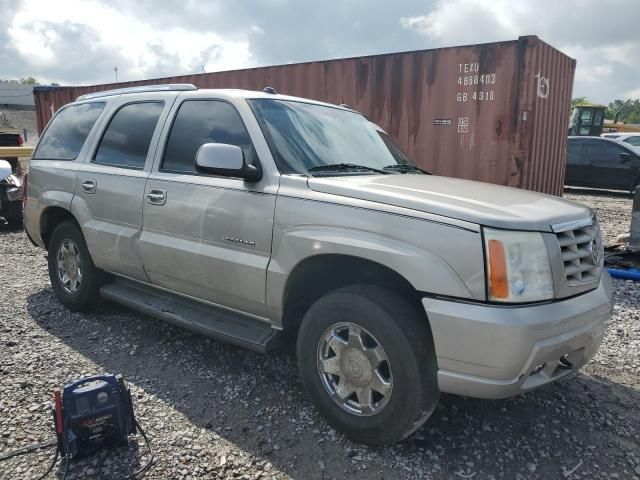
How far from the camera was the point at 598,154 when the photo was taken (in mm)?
13672

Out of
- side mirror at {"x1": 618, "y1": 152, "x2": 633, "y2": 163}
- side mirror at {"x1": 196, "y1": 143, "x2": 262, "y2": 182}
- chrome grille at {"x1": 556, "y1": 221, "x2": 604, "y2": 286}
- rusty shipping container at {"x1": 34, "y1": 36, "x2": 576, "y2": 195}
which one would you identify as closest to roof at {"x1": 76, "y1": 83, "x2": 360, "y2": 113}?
side mirror at {"x1": 196, "y1": 143, "x2": 262, "y2": 182}

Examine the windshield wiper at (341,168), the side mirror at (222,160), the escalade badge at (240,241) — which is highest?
the side mirror at (222,160)

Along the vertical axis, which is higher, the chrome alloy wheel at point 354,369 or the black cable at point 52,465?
the chrome alloy wheel at point 354,369

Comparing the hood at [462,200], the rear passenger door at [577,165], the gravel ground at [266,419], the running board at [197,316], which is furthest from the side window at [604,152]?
the running board at [197,316]

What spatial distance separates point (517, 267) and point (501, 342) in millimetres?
336

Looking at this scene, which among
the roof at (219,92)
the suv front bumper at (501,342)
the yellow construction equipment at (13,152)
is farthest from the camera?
the yellow construction equipment at (13,152)

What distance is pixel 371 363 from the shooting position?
259 centimetres

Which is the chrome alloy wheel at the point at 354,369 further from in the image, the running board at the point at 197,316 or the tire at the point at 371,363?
the running board at the point at 197,316

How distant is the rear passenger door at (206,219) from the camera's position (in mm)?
3037

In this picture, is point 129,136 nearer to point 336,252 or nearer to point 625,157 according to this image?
point 336,252

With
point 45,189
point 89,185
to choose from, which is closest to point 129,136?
point 89,185

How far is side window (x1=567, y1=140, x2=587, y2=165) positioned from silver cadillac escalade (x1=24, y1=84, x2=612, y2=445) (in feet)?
38.8

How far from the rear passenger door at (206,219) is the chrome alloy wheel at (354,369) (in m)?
0.55

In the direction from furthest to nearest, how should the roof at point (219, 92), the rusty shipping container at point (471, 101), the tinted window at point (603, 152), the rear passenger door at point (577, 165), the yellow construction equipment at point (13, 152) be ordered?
the rear passenger door at point (577, 165) → the tinted window at point (603, 152) → the yellow construction equipment at point (13, 152) → the rusty shipping container at point (471, 101) → the roof at point (219, 92)
